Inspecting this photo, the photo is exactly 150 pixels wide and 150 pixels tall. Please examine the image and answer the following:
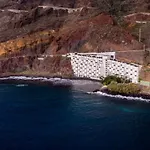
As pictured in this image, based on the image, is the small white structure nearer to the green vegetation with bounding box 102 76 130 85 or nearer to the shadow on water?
the green vegetation with bounding box 102 76 130 85

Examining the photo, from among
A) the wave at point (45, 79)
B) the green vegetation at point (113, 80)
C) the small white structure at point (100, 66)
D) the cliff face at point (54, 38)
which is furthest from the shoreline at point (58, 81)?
the cliff face at point (54, 38)

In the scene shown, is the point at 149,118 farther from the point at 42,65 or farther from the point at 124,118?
the point at 42,65

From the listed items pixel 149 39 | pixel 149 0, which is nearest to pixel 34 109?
pixel 149 39

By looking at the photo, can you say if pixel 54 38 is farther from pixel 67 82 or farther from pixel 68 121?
pixel 68 121

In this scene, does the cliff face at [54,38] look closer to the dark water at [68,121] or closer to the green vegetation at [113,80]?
the green vegetation at [113,80]

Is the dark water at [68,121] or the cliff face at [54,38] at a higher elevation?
the cliff face at [54,38]
